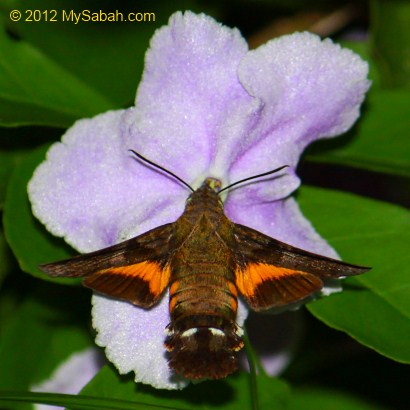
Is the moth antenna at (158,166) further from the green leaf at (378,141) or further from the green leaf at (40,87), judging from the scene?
the green leaf at (378,141)

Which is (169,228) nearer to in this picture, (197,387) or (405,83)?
(197,387)

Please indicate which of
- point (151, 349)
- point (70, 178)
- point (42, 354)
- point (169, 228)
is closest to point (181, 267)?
point (169, 228)

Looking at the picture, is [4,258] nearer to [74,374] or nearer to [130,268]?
[74,374]

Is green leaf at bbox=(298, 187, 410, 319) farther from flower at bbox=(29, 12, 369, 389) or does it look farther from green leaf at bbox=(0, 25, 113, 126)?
green leaf at bbox=(0, 25, 113, 126)

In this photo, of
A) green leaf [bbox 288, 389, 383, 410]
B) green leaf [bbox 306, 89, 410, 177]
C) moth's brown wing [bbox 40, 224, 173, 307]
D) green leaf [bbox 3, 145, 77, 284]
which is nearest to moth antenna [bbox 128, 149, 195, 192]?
moth's brown wing [bbox 40, 224, 173, 307]

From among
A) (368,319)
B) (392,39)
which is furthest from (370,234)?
(392,39)

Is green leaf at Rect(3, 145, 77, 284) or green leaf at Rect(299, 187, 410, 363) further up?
green leaf at Rect(299, 187, 410, 363)

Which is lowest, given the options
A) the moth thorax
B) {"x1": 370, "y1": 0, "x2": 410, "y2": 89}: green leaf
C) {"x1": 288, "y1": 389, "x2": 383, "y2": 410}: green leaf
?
{"x1": 288, "y1": 389, "x2": 383, "y2": 410}: green leaf
